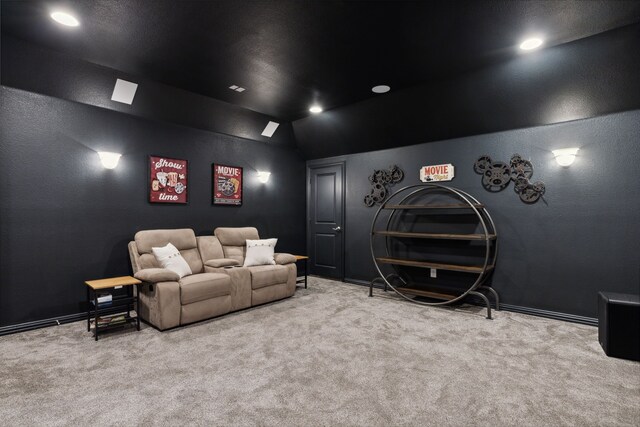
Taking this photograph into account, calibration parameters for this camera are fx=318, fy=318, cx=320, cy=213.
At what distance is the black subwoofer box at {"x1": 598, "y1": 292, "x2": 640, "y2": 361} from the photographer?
7.27 feet

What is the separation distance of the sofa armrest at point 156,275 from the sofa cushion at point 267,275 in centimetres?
93

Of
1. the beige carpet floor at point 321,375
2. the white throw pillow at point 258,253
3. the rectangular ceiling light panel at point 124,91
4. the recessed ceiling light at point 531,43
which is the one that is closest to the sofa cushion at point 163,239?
the white throw pillow at point 258,253

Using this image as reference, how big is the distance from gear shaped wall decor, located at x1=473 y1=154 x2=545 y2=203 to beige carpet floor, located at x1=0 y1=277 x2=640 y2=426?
1460 mm

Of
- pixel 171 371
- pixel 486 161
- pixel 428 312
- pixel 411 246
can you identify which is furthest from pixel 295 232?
pixel 171 371

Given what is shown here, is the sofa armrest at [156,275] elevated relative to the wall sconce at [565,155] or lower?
lower

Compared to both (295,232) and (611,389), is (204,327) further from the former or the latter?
(611,389)

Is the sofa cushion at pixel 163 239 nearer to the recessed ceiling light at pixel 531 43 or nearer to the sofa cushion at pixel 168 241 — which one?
the sofa cushion at pixel 168 241

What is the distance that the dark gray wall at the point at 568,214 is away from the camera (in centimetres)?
321

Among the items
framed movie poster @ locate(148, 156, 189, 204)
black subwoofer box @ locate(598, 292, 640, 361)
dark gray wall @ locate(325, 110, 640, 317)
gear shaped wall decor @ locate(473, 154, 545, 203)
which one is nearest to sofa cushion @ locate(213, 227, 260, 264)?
framed movie poster @ locate(148, 156, 189, 204)

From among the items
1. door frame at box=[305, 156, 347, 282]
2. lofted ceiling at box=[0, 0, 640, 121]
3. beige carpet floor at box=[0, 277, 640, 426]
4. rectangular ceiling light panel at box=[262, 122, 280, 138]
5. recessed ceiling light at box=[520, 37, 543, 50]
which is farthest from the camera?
door frame at box=[305, 156, 347, 282]

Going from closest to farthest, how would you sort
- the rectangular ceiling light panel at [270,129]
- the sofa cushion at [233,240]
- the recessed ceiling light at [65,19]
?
1. the recessed ceiling light at [65,19]
2. the sofa cushion at [233,240]
3. the rectangular ceiling light panel at [270,129]

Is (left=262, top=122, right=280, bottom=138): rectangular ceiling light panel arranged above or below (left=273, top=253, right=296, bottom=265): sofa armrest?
above

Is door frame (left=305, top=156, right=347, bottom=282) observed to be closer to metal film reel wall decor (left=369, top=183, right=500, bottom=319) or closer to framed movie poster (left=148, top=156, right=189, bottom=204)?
metal film reel wall decor (left=369, top=183, right=500, bottom=319)

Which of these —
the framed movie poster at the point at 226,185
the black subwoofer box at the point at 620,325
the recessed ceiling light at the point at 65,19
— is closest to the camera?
the black subwoofer box at the point at 620,325
